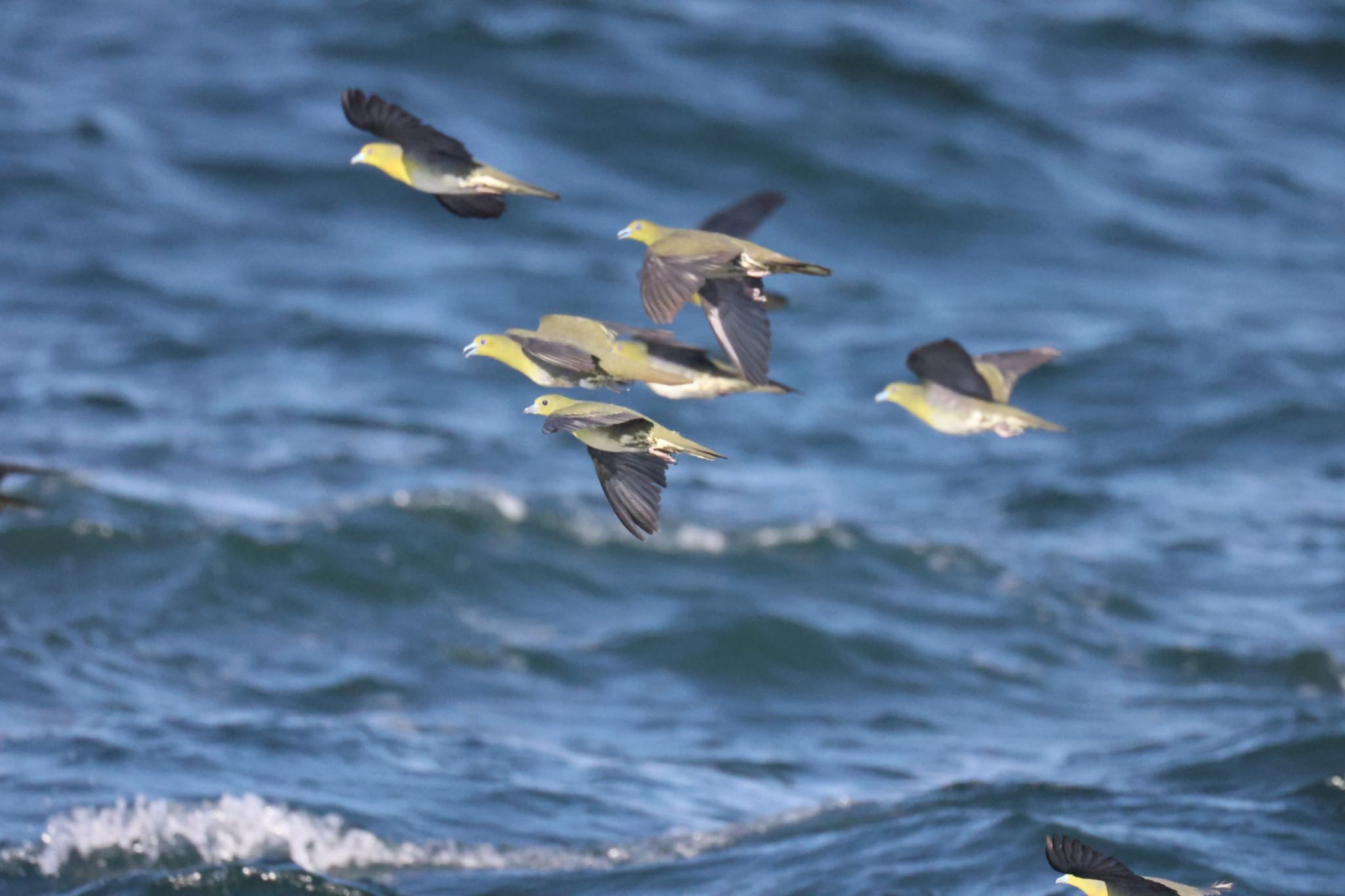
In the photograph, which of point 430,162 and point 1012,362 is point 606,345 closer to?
point 430,162

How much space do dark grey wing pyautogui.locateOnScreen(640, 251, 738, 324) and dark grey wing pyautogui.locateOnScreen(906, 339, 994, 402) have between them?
42.7 inches

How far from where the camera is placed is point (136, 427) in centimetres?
1539

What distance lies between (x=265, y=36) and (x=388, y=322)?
8205mm

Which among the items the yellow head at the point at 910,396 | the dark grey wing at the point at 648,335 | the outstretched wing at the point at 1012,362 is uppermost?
the dark grey wing at the point at 648,335

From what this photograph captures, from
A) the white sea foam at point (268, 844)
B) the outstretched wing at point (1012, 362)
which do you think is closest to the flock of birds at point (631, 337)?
the outstretched wing at point (1012, 362)

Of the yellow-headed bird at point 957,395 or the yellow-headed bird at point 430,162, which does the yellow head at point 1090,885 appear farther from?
the yellow-headed bird at point 430,162

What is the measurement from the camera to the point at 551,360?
17.9 feet

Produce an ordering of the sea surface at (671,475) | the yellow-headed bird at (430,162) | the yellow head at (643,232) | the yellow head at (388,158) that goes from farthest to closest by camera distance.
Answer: the sea surface at (671,475) → the yellow head at (643,232) → the yellow head at (388,158) → the yellow-headed bird at (430,162)

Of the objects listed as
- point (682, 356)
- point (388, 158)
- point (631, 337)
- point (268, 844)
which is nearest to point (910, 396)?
point (682, 356)

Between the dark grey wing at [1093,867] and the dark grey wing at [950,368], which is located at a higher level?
the dark grey wing at [950,368]

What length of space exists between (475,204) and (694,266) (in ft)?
2.79

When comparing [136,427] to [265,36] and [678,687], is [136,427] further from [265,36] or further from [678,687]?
[265,36]

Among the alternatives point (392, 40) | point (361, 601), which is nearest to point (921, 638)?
point (361, 601)

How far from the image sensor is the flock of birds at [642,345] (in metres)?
5.41
